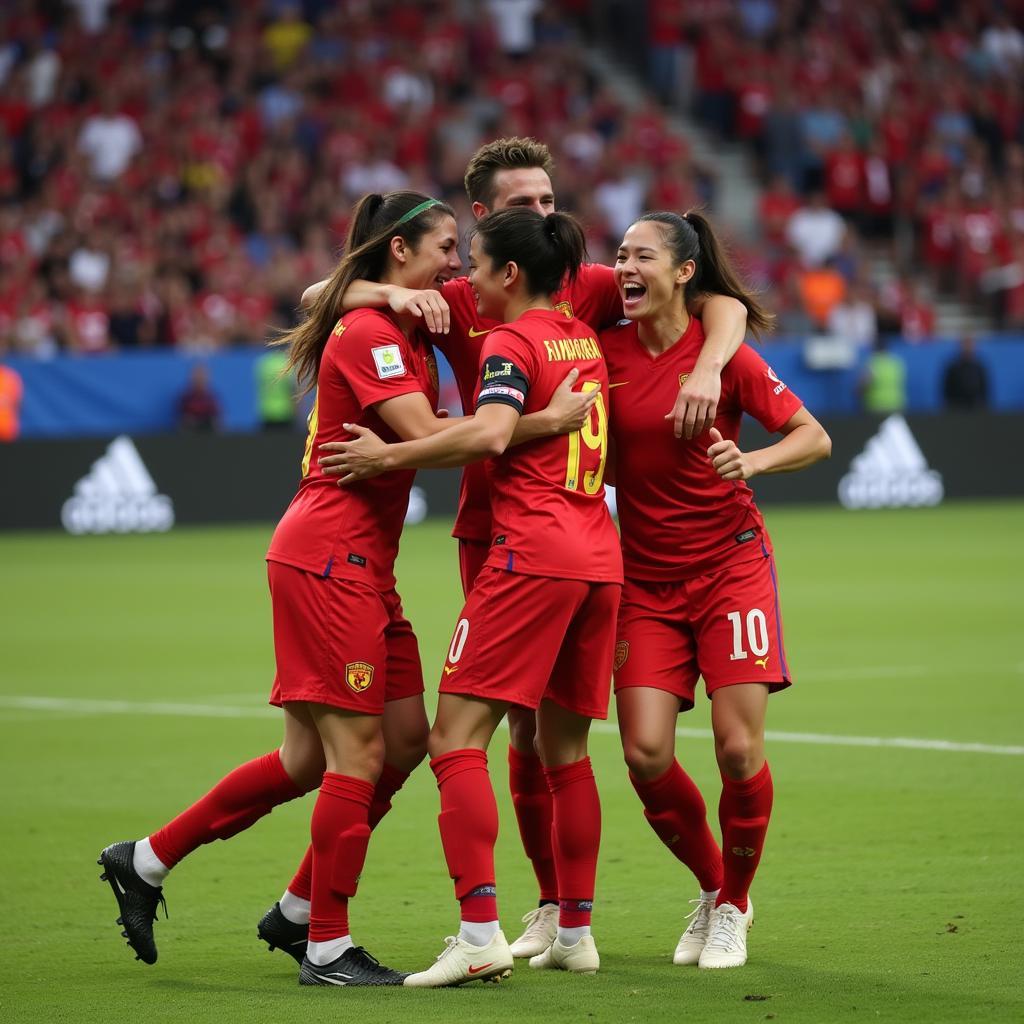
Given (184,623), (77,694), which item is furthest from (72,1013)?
(184,623)

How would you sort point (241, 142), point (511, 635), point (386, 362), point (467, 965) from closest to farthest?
point (467, 965)
point (511, 635)
point (386, 362)
point (241, 142)

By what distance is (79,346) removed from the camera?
23203 millimetres

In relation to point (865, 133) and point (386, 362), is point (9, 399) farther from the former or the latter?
point (386, 362)

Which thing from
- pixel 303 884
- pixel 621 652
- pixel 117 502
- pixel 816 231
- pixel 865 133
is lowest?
pixel 303 884

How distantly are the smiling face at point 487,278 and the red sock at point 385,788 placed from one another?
1442mm

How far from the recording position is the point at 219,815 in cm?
584

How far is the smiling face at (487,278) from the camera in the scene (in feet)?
18.8

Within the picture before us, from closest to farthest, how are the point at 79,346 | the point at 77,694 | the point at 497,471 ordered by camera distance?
the point at 497,471
the point at 77,694
the point at 79,346

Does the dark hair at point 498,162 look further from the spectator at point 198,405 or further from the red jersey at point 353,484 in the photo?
the spectator at point 198,405

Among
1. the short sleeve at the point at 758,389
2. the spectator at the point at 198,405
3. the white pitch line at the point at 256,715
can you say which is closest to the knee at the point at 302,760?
the short sleeve at the point at 758,389

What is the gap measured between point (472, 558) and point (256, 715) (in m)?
4.72

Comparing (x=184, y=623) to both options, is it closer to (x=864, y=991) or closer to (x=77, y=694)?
(x=77, y=694)

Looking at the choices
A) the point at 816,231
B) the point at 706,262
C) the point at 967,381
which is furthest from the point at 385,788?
the point at 816,231

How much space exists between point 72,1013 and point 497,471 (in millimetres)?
1918
